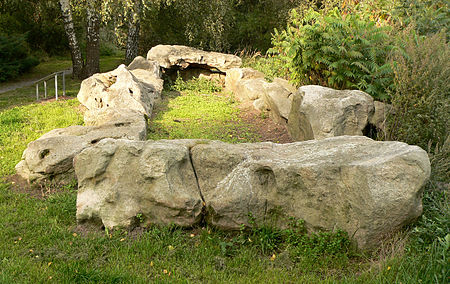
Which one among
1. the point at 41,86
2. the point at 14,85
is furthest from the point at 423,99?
the point at 14,85

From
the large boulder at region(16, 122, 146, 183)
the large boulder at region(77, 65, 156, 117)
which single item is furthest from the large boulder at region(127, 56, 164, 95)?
the large boulder at region(16, 122, 146, 183)

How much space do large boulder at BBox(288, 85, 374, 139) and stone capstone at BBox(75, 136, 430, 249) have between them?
155 centimetres

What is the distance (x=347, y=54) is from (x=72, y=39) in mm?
11300

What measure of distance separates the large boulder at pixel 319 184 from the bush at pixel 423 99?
1.44 m

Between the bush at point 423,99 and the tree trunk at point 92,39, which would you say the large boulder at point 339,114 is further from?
the tree trunk at point 92,39

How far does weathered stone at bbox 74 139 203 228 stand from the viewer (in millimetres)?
4145

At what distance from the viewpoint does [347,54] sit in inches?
279

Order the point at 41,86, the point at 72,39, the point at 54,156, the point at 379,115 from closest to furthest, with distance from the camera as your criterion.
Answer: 1. the point at 54,156
2. the point at 379,115
3. the point at 72,39
4. the point at 41,86

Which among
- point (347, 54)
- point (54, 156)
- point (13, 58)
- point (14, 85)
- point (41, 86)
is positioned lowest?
point (14, 85)

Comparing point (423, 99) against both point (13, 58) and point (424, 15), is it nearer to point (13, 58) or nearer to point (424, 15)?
point (424, 15)

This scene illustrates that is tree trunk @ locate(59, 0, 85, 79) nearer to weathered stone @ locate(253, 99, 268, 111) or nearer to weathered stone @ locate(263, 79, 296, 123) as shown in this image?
weathered stone @ locate(253, 99, 268, 111)

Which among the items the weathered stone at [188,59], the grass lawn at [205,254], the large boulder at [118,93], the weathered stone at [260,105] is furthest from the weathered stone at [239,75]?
the grass lawn at [205,254]

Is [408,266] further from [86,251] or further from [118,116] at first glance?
[118,116]

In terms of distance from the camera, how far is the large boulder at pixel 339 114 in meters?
5.96
